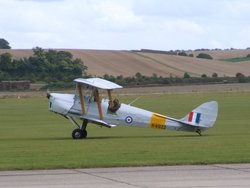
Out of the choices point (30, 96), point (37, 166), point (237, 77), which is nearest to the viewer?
point (37, 166)

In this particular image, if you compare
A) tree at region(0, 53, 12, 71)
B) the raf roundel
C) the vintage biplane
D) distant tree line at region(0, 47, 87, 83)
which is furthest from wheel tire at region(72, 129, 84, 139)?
tree at region(0, 53, 12, 71)

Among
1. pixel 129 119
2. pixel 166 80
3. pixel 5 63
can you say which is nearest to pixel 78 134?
pixel 129 119

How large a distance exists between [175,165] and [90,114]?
12.4 meters

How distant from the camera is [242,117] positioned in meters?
43.6

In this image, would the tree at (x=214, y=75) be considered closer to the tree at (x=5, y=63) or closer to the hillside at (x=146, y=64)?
the hillside at (x=146, y=64)

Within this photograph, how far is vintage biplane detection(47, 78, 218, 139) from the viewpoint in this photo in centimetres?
2875

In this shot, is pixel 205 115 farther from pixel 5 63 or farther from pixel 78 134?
pixel 5 63

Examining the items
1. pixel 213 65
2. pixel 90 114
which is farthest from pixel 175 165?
pixel 213 65

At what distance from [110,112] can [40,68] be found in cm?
7442

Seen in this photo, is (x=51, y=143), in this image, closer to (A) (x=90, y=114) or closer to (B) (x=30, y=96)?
(A) (x=90, y=114)

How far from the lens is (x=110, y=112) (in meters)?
29.5

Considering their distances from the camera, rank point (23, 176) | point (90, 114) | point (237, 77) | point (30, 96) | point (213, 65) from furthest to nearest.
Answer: point (213, 65) → point (237, 77) → point (30, 96) → point (90, 114) → point (23, 176)

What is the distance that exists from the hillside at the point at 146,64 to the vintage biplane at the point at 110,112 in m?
68.1

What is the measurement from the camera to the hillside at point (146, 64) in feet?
346
